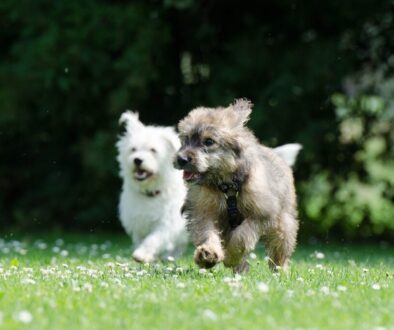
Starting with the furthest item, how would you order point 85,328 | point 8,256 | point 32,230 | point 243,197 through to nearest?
point 32,230, point 8,256, point 243,197, point 85,328

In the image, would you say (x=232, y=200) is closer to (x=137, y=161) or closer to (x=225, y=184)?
(x=225, y=184)

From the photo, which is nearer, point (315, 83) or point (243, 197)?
point (243, 197)

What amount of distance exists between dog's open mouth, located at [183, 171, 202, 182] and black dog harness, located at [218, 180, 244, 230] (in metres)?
0.19

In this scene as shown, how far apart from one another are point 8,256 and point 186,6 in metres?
5.14

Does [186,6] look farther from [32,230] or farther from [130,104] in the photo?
[32,230]

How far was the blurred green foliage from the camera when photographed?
12.9m

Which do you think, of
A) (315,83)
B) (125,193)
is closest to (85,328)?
(125,193)

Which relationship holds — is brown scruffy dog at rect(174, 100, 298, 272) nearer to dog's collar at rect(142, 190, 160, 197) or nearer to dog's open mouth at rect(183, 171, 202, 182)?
dog's open mouth at rect(183, 171, 202, 182)

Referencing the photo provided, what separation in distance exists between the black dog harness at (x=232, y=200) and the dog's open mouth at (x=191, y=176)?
19 cm

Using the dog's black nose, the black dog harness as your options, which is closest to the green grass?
the black dog harness

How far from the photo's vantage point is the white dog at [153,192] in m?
9.21

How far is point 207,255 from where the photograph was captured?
6137 mm

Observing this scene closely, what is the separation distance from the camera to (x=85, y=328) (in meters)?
4.13

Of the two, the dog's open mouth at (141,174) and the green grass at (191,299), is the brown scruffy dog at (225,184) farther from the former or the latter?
the dog's open mouth at (141,174)
